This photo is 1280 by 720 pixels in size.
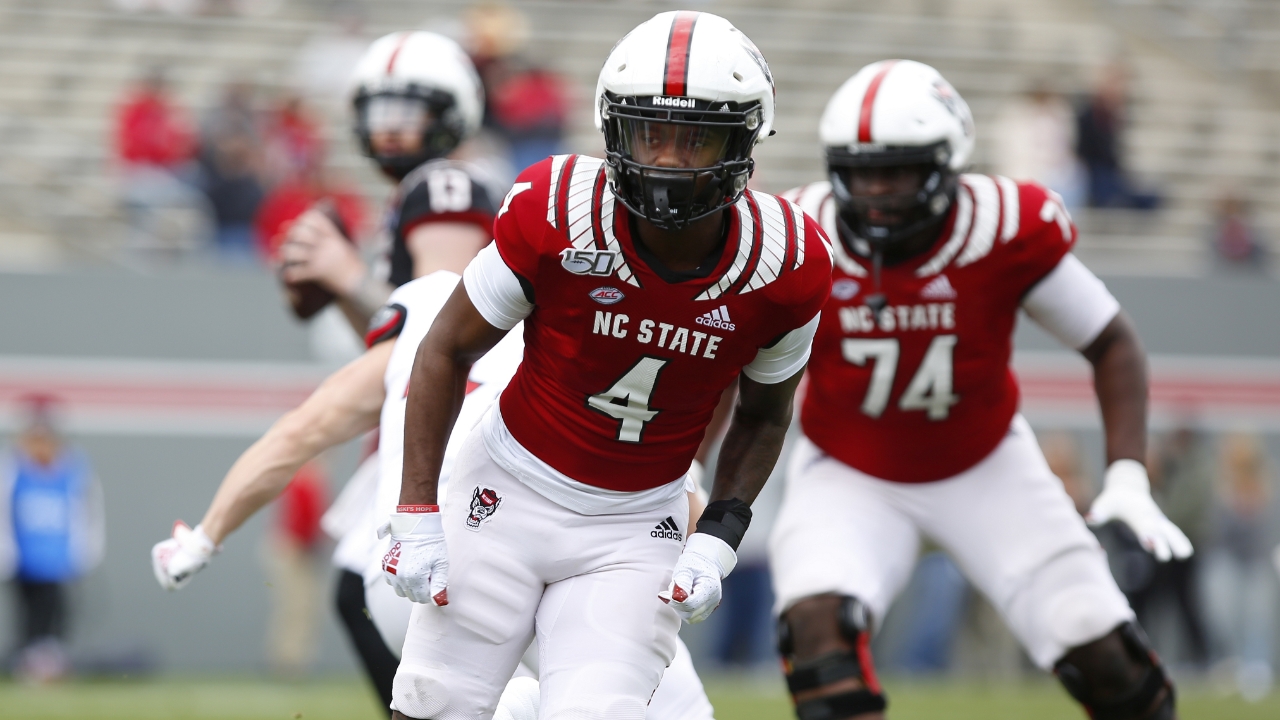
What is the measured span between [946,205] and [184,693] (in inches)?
277

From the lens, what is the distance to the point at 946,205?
5316 mm

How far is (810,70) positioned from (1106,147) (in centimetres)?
302

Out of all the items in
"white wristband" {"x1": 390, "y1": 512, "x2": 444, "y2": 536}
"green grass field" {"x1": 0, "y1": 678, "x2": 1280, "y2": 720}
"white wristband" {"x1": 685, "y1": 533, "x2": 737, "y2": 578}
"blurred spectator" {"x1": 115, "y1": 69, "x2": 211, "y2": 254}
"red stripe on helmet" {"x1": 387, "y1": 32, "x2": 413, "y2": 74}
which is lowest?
"green grass field" {"x1": 0, "y1": 678, "x2": 1280, "y2": 720}

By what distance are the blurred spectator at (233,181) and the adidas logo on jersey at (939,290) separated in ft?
27.8

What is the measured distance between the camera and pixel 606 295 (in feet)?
12.5

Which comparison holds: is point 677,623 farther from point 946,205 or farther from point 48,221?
point 48,221

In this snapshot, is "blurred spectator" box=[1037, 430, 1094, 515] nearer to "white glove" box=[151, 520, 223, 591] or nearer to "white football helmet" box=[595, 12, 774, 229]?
"white glove" box=[151, 520, 223, 591]

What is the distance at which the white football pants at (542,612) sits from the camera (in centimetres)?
392

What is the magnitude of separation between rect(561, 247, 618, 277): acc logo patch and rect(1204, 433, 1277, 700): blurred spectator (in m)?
9.96

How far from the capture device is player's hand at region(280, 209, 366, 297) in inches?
219

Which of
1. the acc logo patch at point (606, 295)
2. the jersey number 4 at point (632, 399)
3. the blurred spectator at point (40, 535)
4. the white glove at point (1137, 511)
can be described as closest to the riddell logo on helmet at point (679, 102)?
the acc logo patch at point (606, 295)

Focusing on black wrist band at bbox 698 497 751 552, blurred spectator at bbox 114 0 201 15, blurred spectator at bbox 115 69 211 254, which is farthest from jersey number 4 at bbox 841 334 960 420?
blurred spectator at bbox 114 0 201 15

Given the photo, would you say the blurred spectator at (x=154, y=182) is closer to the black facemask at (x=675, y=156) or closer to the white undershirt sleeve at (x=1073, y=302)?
the white undershirt sleeve at (x=1073, y=302)

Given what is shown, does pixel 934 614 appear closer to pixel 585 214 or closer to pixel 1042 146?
pixel 1042 146
